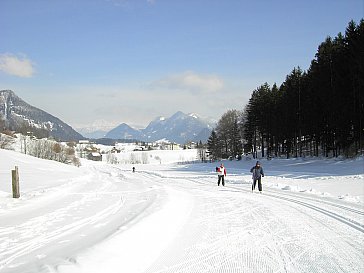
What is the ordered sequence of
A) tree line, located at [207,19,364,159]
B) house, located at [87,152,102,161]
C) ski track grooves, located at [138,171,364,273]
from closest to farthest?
ski track grooves, located at [138,171,364,273] → tree line, located at [207,19,364,159] → house, located at [87,152,102,161]

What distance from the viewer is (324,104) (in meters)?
40.9

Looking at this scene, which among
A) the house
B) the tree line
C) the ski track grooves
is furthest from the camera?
the house

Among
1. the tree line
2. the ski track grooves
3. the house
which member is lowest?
the house

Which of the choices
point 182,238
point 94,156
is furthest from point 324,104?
point 94,156

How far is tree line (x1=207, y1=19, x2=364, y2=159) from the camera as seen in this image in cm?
3528

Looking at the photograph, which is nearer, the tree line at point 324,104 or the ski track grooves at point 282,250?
the ski track grooves at point 282,250

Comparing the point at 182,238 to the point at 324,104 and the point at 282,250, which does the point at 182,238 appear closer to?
the point at 282,250

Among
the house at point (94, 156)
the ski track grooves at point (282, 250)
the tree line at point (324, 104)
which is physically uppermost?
the tree line at point (324, 104)

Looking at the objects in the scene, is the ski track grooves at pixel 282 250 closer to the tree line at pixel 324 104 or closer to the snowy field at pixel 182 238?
the snowy field at pixel 182 238

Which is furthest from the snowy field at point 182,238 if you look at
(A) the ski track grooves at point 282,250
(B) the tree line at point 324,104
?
(B) the tree line at point 324,104

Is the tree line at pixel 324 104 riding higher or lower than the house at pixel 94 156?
higher

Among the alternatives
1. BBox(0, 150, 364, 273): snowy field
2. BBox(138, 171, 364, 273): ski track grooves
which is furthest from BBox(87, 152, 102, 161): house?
BBox(138, 171, 364, 273): ski track grooves

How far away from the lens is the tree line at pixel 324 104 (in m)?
35.3

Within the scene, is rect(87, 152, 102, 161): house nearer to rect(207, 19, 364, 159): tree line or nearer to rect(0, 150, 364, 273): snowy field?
rect(207, 19, 364, 159): tree line
